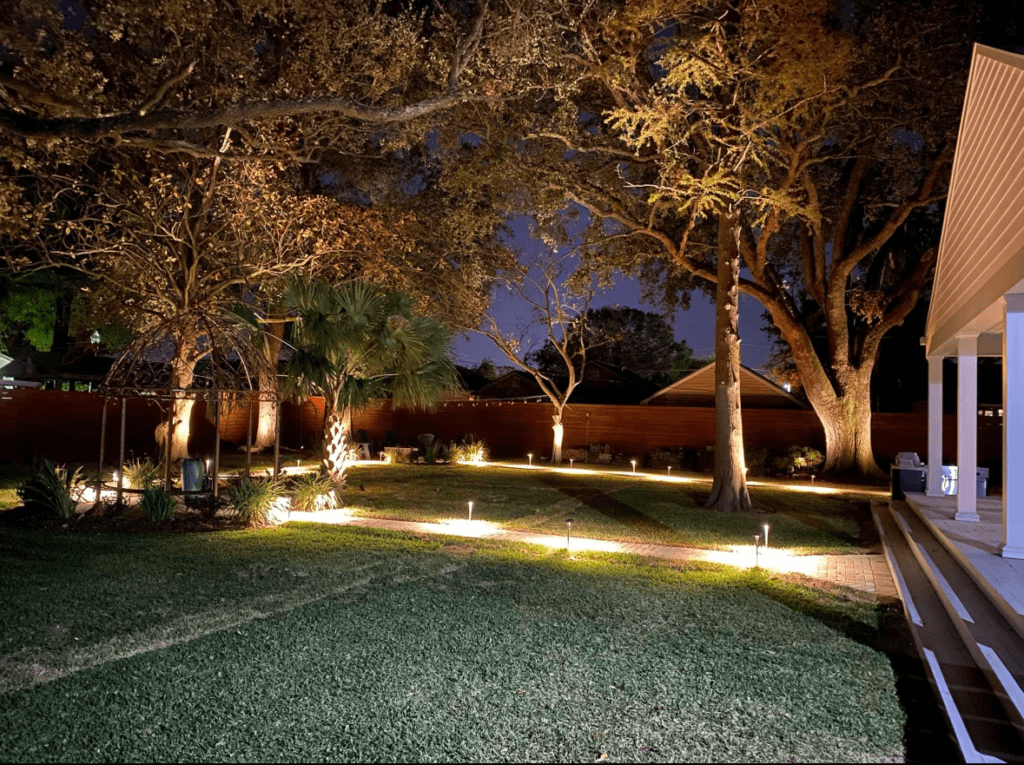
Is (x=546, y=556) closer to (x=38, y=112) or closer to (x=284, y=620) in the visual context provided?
(x=284, y=620)

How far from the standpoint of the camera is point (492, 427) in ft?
93.9

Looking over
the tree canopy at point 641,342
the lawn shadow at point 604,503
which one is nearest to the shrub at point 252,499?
the lawn shadow at point 604,503

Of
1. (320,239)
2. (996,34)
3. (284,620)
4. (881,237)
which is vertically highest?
(996,34)

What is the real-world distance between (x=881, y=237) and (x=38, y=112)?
1956 cm

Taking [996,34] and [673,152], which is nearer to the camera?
[673,152]

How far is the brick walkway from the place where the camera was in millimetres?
9180

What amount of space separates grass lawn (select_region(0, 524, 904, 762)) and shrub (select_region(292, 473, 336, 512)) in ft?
15.2

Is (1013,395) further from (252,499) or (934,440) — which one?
(252,499)

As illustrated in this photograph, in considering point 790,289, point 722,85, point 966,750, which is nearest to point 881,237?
point 790,289

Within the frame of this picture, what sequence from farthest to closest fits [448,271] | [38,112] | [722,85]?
[448,271] < [722,85] < [38,112]

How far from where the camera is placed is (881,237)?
68.8ft

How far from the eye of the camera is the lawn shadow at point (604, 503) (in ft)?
42.7

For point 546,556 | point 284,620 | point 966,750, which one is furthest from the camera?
point 546,556

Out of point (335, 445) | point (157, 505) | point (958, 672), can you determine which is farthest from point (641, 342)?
point (958, 672)
